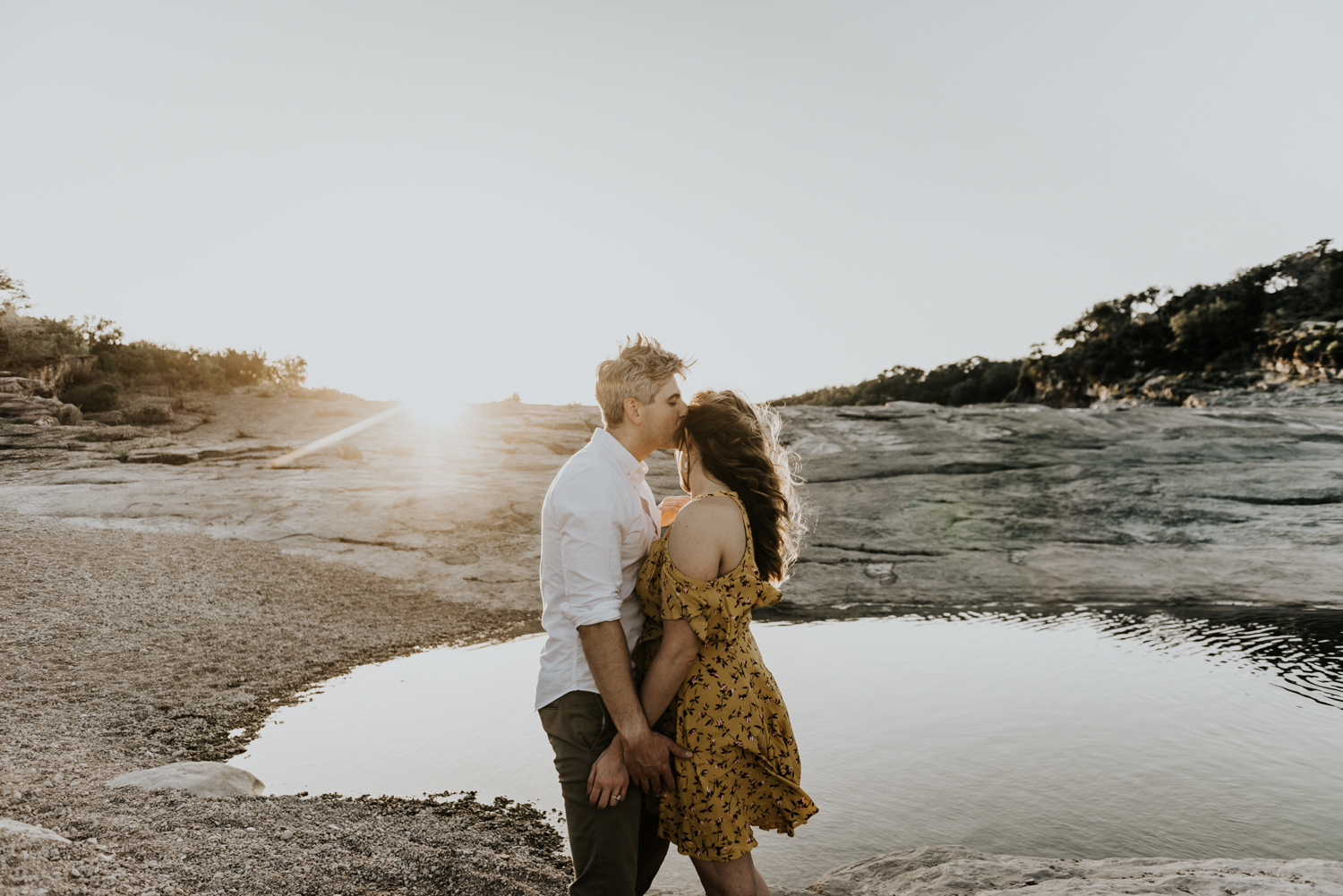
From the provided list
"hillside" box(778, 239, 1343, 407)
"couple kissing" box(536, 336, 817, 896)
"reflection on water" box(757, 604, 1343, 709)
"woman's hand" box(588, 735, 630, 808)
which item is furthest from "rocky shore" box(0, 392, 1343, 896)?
"hillside" box(778, 239, 1343, 407)

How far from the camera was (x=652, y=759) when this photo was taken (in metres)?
2.28

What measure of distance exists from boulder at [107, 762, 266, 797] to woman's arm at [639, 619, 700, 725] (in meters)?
3.35

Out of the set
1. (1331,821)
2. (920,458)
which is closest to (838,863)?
(1331,821)

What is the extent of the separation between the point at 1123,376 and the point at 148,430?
5138 cm

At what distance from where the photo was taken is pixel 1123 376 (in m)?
46.6

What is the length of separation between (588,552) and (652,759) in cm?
68

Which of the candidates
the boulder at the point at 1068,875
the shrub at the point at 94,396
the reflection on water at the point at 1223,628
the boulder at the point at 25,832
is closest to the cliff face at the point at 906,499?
the reflection on water at the point at 1223,628

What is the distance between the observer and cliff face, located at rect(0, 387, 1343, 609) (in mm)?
11258

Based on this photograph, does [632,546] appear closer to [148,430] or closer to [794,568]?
[794,568]

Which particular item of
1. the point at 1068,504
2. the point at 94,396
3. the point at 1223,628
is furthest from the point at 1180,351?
the point at 94,396

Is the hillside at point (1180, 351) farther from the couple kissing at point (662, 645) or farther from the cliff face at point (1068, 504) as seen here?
the couple kissing at point (662, 645)

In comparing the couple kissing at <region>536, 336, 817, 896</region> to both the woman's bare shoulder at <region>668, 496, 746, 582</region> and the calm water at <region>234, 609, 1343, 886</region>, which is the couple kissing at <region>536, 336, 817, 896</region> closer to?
the woman's bare shoulder at <region>668, 496, 746, 582</region>

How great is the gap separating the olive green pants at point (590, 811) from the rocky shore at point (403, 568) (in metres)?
1.33

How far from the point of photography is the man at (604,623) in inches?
88.4
